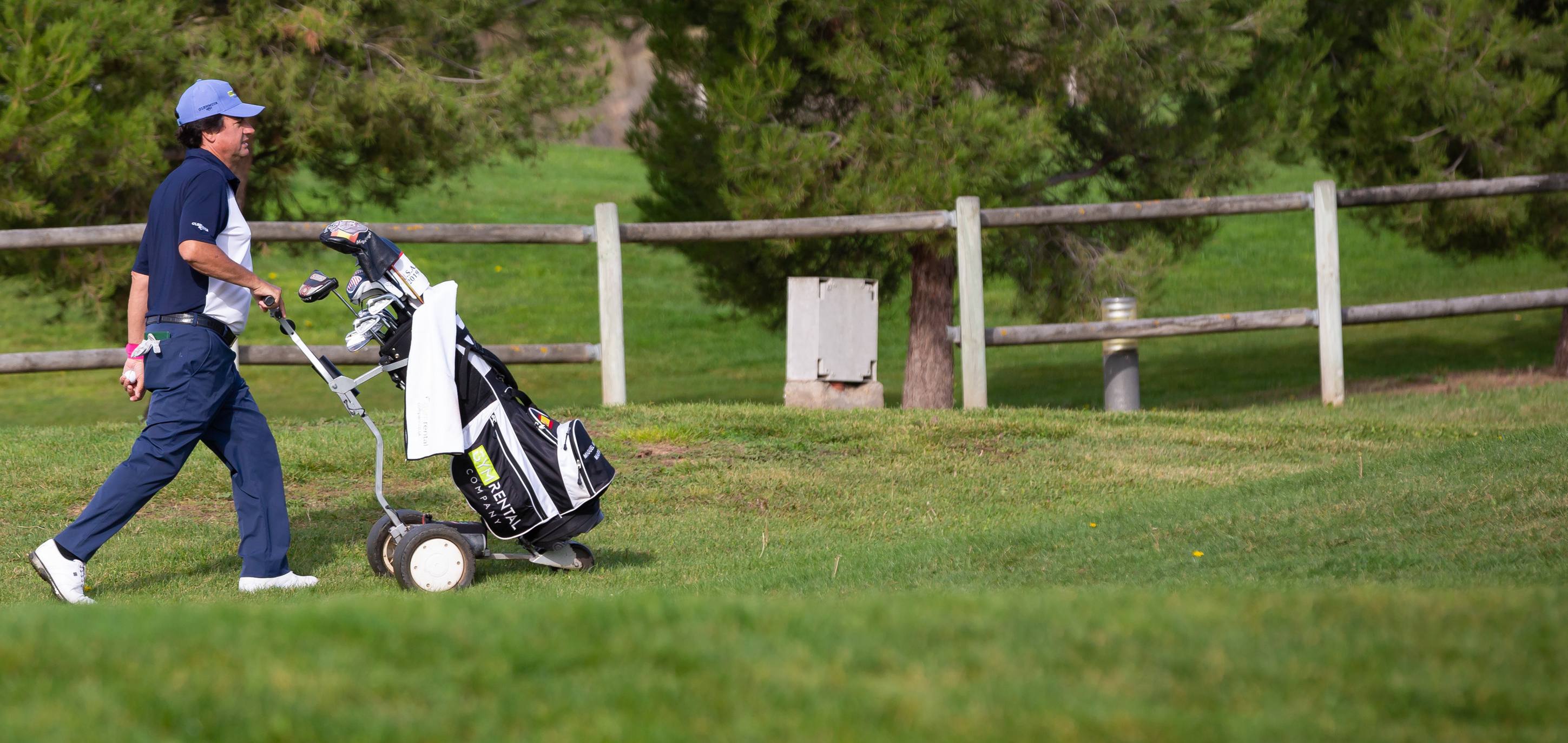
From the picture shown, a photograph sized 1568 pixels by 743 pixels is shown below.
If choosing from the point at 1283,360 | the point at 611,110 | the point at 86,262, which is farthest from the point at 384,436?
the point at 611,110

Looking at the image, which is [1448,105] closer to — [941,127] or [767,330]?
[941,127]

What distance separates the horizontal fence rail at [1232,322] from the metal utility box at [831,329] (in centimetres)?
61

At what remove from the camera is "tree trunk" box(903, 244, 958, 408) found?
477 inches

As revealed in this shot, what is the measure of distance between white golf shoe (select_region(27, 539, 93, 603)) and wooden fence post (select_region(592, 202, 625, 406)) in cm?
425

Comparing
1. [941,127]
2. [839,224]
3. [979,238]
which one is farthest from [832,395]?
[941,127]

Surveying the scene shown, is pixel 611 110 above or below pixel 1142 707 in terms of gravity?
above

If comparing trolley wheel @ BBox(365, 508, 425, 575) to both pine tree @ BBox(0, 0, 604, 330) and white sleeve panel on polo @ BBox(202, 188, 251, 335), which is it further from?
pine tree @ BBox(0, 0, 604, 330)

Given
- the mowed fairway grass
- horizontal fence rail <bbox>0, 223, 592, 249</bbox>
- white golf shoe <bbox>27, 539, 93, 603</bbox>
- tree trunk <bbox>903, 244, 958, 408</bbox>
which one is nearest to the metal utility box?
the mowed fairway grass

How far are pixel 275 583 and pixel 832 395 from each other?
480cm

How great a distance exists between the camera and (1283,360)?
1725 centimetres

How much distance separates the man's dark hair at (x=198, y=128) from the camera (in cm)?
548

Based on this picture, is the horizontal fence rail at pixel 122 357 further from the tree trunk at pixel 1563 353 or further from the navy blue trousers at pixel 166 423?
the tree trunk at pixel 1563 353

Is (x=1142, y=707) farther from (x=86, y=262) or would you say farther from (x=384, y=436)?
(x=86, y=262)

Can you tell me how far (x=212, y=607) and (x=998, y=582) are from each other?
287 cm
